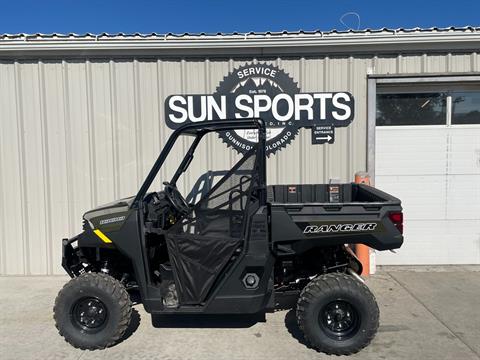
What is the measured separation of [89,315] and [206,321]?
45.4 inches

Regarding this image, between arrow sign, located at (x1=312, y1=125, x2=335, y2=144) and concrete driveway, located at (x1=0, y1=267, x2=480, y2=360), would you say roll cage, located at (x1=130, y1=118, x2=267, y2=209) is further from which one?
arrow sign, located at (x1=312, y1=125, x2=335, y2=144)

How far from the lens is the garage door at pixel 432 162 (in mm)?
6039

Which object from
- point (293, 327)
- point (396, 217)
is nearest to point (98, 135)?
point (293, 327)

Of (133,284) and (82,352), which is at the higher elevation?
(133,284)

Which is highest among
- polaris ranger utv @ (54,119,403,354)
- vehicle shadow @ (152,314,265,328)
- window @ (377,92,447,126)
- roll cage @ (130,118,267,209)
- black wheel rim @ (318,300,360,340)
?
window @ (377,92,447,126)

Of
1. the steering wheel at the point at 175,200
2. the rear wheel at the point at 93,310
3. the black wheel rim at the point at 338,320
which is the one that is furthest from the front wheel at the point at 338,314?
the rear wheel at the point at 93,310

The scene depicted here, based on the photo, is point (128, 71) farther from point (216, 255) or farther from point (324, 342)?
point (324, 342)

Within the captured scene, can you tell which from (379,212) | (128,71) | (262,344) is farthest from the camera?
(128,71)

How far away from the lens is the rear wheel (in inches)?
141

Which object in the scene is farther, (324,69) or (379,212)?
(324,69)

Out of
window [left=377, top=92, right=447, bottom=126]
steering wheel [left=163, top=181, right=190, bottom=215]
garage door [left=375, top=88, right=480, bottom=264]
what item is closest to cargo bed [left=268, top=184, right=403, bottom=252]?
steering wheel [left=163, top=181, right=190, bottom=215]

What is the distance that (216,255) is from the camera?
11.7 ft

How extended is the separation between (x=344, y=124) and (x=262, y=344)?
3339 millimetres

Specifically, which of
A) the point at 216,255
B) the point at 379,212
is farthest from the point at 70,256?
the point at 379,212
